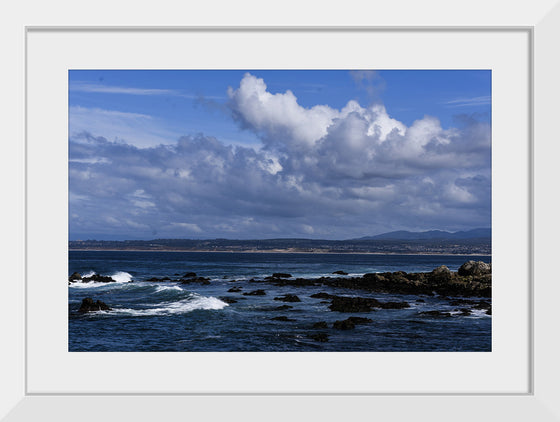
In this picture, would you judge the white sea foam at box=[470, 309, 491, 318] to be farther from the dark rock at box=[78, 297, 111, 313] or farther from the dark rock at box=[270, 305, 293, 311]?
the dark rock at box=[78, 297, 111, 313]

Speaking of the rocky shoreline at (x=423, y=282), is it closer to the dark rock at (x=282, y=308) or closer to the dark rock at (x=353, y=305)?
the dark rock at (x=282, y=308)

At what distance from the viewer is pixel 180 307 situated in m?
12.7

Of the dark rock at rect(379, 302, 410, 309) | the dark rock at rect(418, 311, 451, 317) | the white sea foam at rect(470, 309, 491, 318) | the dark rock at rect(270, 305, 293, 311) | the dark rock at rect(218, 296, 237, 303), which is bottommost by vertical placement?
the dark rock at rect(218, 296, 237, 303)

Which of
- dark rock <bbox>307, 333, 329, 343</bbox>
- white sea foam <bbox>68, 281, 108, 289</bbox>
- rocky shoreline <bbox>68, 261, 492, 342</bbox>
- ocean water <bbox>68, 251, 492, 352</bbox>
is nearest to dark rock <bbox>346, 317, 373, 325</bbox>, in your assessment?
rocky shoreline <bbox>68, 261, 492, 342</bbox>

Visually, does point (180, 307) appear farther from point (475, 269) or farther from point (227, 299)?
point (475, 269)

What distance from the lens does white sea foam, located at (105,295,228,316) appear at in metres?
12.0

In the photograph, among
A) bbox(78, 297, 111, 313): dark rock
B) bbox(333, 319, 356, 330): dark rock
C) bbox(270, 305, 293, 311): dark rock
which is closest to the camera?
bbox(333, 319, 356, 330): dark rock

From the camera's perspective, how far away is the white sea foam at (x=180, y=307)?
1198cm

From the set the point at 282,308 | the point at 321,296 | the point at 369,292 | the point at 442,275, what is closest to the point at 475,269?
the point at 442,275

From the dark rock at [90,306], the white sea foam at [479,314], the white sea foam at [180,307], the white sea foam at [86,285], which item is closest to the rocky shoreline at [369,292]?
the dark rock at [90,306]

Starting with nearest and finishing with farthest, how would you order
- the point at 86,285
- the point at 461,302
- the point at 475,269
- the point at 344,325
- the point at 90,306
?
the point at 344,325
the point at 90,306
the point at 461,302
the point at 475,269
the point at 86,285
